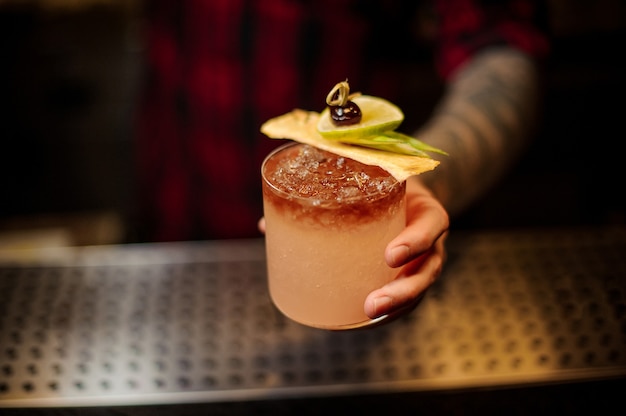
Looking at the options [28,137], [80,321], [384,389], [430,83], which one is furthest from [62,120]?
[384,389]

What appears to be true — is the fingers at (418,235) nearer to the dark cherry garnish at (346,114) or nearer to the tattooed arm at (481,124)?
the dark cherry garnish at (346,114)

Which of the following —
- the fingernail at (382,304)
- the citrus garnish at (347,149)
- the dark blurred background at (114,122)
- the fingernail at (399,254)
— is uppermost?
the citrus garnish at (347,149)

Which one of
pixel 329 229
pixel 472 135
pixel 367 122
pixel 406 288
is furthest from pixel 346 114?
pixel 472 135

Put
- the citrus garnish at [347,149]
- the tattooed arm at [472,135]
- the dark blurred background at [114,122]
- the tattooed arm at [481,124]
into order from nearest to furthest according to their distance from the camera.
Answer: the citrus garnish at [347,149]
the tattooed arm at [472,135]
the tattooed arm at [481,124]
the dark blurred background at [114,122]

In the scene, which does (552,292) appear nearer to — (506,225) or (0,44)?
(506,225)

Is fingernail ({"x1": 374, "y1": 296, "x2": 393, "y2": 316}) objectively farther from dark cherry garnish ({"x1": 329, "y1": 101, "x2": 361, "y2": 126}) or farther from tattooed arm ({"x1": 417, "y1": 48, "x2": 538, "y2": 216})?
tattooed arm ({"x1": 417, "y1": 48, "x2": 538, "y2": 216})

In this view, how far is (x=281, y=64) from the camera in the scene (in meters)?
2.02

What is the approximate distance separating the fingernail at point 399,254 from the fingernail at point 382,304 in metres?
0.06

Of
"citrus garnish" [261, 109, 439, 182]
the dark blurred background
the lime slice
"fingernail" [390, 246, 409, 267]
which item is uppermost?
the lime slice

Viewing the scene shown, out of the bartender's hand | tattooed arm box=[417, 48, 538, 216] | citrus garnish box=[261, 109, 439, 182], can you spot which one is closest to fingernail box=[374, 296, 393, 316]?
the bartender's hand

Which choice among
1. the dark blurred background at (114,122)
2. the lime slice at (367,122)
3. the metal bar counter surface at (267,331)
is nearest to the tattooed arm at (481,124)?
the metal bar counter surface at (267,331)

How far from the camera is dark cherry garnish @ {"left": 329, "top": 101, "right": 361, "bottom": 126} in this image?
925 millimetres

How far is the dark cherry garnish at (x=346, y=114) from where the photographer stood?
92 centimetres

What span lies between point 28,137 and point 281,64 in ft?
9.35
